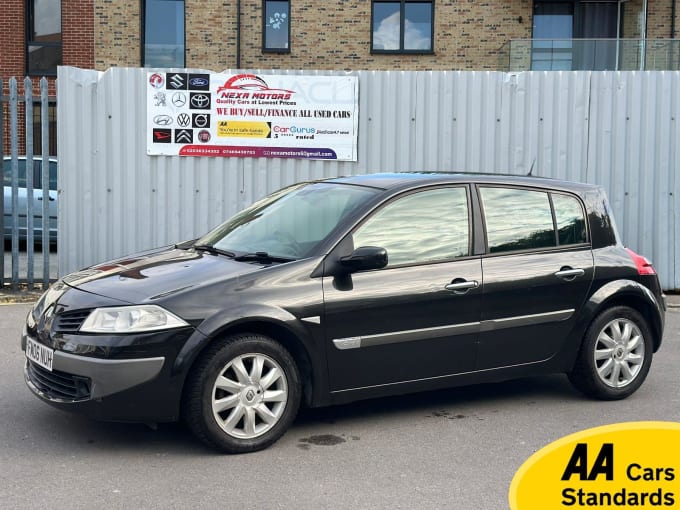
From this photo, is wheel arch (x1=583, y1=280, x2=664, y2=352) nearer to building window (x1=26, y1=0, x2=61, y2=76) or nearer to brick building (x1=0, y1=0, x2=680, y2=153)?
brick building (x1=0, y1=0, x2=680, y2=153)

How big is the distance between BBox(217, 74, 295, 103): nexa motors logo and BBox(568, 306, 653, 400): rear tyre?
5.61 meters

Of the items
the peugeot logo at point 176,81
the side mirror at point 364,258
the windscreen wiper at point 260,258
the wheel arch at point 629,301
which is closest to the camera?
the side mirror at point 364,258

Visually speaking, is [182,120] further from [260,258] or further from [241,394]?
[241,394]

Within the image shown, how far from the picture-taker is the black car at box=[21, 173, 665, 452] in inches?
187

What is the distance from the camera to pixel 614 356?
6.11 m

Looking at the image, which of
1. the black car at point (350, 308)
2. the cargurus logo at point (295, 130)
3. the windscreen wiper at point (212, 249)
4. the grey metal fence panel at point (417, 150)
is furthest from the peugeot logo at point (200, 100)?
the windscreen wiper at point (212, 249)

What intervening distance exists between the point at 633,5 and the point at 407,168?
14365mm

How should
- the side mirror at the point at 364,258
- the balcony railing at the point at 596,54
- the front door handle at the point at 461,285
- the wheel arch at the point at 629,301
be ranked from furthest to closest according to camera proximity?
the balcony railing at the point at 596,54 → the wheel arch at the point at 629,301 → the front door handle at the point at 461,285 → the side mirror at the point at 364,258

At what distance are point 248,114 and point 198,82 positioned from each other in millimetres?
703

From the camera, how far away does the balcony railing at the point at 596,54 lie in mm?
20578

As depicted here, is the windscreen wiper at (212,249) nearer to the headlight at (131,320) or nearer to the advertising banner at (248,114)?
the headlight at (131,320)

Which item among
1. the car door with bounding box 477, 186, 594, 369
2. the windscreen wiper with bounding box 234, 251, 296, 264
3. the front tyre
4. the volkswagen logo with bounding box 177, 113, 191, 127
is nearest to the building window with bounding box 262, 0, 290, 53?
the volkswagen logo with bounding box 177, 113, 191, 127

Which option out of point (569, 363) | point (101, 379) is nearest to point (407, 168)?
point (569, 363)

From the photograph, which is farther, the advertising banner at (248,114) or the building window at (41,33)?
→ the building window at (41,33)
